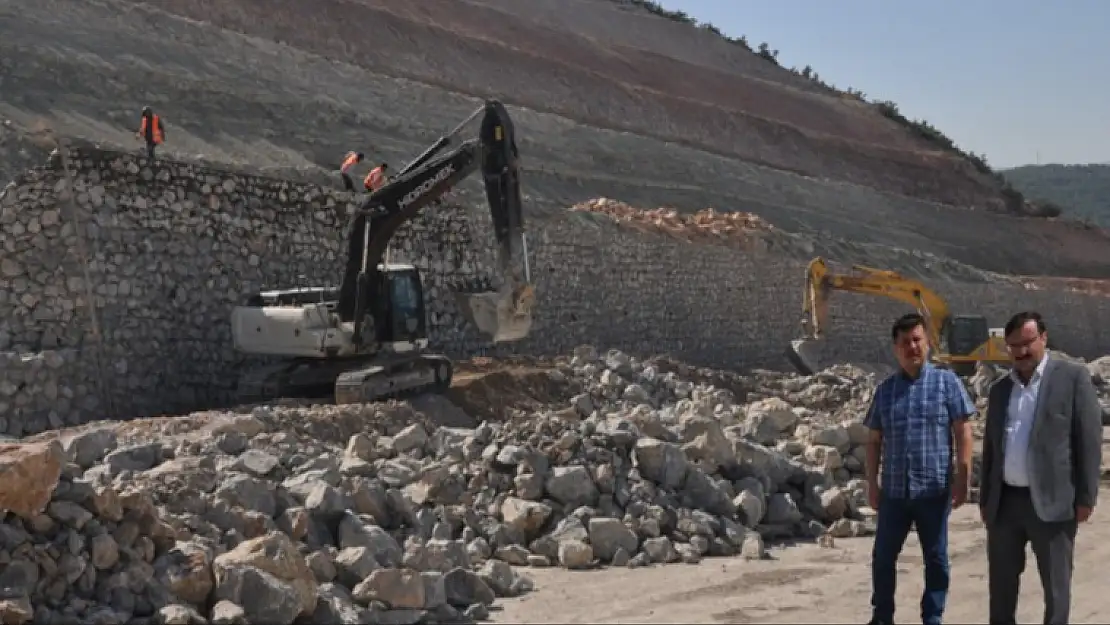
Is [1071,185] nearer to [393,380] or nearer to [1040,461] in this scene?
[393,380]

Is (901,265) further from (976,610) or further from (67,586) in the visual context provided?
(67,586)

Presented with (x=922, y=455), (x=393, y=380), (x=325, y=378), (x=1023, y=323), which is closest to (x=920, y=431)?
(x=922, y=455)

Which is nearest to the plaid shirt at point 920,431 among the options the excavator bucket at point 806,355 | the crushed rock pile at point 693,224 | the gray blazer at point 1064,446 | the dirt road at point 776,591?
the gray blazer at point 1064,446

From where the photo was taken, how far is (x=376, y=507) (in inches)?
315

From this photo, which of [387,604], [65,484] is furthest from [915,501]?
[65,484]

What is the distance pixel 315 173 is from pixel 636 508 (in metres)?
17.3

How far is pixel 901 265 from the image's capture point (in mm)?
36469

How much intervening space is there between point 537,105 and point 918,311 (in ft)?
91.8

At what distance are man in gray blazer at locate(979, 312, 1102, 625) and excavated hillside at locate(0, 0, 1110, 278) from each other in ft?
46.7

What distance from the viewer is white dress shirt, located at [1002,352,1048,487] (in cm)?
543

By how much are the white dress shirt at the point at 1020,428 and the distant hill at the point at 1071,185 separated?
94910 mm

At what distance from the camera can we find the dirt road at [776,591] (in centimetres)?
687

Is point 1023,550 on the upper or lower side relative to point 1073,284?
lower

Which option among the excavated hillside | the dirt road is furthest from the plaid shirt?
the excavated hillside
